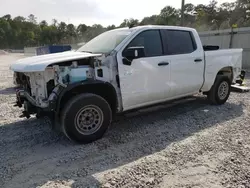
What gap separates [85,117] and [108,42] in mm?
1559

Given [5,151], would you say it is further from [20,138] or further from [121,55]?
[121,55]

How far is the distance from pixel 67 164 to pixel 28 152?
0.79m

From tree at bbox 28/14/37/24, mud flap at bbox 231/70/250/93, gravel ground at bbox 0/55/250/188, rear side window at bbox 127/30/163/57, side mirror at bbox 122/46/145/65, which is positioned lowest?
gravel ground at bbox 0/55/250/188

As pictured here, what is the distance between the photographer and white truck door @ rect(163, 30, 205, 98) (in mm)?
4621

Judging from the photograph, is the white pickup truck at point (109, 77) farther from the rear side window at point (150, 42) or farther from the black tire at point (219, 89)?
the black tire at point (219, 89)

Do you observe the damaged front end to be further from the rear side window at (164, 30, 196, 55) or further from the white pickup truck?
the rear side window at (164, 30, 196, 55)

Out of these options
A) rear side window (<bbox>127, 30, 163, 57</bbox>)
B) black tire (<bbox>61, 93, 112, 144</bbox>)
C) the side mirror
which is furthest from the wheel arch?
rear side window (<bbox>127, 30, 163, 57</bbox>)

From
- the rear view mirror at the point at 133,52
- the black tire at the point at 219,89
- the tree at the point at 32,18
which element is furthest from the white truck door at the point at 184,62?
the tree at the point at 32,18

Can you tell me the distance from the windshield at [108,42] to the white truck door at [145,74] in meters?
0.24

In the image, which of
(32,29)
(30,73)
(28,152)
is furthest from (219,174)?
(32,29)

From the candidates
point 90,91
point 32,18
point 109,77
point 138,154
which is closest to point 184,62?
point 109,77

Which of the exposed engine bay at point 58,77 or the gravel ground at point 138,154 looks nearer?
the gravel ground at point 138,154

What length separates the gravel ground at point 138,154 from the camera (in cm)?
281

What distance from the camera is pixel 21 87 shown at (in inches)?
167
